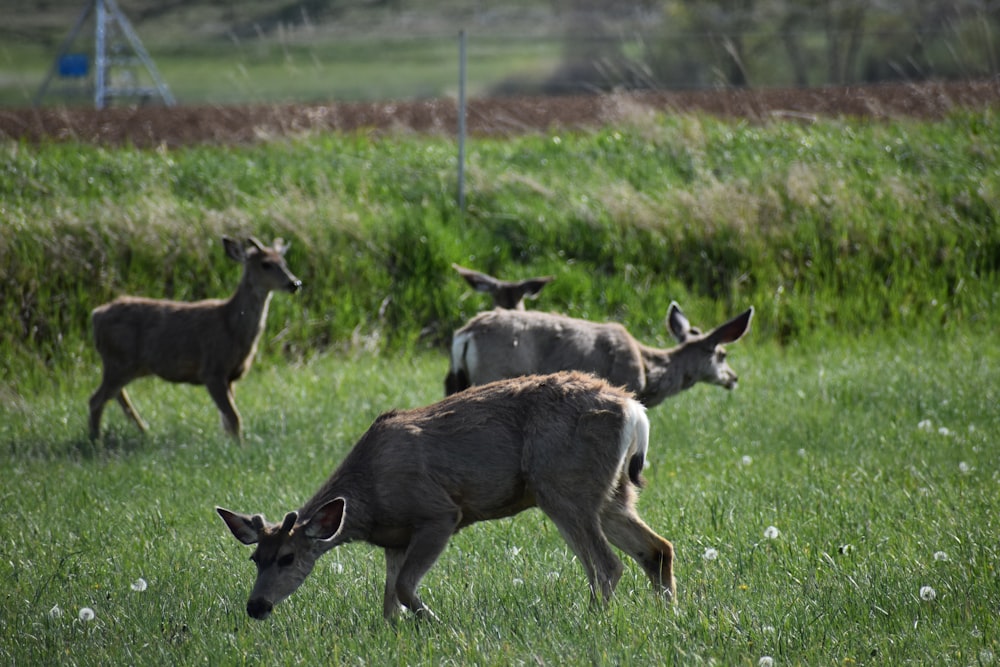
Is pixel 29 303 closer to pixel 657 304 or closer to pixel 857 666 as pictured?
pixel 657 304

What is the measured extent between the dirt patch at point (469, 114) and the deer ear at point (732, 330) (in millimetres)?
7879

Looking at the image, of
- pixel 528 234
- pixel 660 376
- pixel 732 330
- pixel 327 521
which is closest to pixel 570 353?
pixel 660 376

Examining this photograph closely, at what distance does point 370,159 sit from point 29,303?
483 cm

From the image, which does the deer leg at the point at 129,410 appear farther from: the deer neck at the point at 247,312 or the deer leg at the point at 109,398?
the deer neck at the point at 247,312

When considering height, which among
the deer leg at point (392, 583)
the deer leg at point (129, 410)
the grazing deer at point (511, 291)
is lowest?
the deer leg at point (129, 410)

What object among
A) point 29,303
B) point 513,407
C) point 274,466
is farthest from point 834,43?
point 513,407

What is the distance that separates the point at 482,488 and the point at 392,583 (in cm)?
61

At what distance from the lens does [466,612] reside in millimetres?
5824

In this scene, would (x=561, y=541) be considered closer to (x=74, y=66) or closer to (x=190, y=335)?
A: (x=190, y=335)

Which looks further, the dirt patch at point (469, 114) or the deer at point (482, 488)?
the dirt patch at point (469, 114)

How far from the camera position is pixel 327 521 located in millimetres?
5852

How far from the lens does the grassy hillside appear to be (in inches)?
524

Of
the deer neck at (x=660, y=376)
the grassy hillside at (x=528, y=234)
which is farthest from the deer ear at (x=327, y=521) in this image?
the grassy hillside at (x=528, y=234)

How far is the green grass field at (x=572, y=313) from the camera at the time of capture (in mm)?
5582
